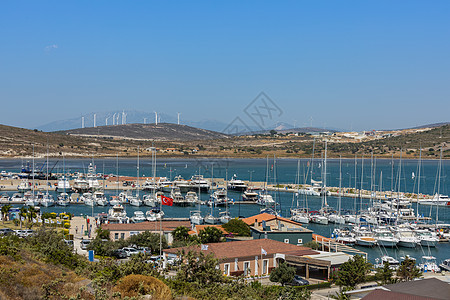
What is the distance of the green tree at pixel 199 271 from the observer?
18141 mm

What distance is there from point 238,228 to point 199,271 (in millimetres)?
18693

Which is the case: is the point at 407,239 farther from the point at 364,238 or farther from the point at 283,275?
the point at 283,275

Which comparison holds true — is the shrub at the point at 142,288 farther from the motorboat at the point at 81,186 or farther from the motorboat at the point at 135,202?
the motorboat at the point at 81,186

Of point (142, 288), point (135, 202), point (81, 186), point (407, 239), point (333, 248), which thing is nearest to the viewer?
point (142, 288)

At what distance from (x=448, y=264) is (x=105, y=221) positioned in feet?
107

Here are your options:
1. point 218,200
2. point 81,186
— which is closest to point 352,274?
point 218,200

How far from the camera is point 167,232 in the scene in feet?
120

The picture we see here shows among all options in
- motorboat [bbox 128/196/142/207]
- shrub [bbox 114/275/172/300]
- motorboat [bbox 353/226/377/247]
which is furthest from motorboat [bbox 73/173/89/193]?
shrub [bbox 114/275/172/300]

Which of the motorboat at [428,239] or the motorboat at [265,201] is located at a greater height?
the motorboat at [428,239]

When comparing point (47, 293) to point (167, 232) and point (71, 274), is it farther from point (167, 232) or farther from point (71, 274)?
point (167, 232)

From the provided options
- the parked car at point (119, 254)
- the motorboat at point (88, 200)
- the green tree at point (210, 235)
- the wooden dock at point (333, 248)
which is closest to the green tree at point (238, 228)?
the green tree at point (210, 235)

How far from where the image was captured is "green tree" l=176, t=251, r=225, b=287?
18141 millimetres

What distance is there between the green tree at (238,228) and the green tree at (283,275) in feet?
39.4

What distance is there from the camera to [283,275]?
2402 centimetres
